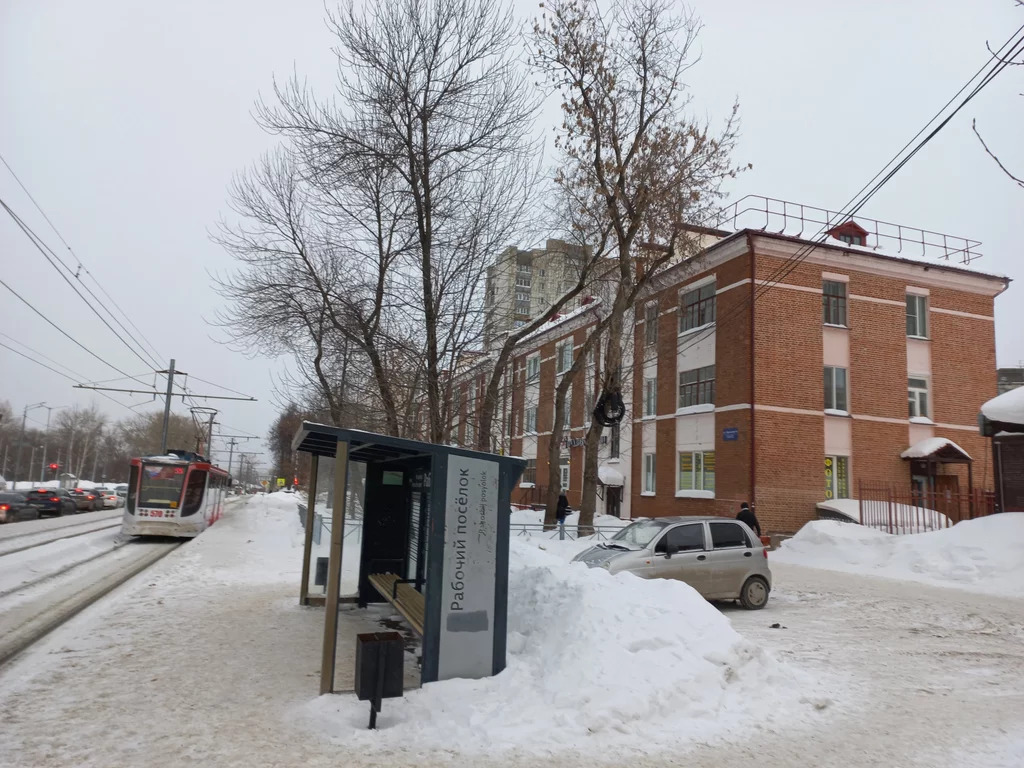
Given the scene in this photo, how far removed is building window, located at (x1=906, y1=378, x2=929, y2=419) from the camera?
27.2m

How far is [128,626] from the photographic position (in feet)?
30.3

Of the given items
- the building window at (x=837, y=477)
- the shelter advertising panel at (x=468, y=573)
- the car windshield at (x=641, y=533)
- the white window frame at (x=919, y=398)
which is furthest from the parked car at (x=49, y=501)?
the white window frame at (x=919, y=398)

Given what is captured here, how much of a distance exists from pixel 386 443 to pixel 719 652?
357 cm

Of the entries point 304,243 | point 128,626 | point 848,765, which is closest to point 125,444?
point 304,243

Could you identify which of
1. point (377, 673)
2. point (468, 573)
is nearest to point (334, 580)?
point (377, 673)

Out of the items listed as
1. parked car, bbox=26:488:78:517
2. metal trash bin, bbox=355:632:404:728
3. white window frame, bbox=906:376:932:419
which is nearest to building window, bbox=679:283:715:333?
white window frame, bbox=906:376:932:419

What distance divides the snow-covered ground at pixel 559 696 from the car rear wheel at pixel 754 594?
88.3 inches

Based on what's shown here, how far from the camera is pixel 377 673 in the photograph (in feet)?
18.3

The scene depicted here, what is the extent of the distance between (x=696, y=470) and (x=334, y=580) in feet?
74.1

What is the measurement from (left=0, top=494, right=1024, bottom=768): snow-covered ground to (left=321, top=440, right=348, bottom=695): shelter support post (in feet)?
0.74

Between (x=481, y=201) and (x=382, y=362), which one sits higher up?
(x=481, y=201)

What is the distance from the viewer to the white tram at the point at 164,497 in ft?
77.0

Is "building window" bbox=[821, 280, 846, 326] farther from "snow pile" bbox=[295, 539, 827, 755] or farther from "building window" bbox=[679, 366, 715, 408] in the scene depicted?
"snow pile" bbox=[295, 539, 827, 755]

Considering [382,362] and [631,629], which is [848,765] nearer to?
[631,629]
